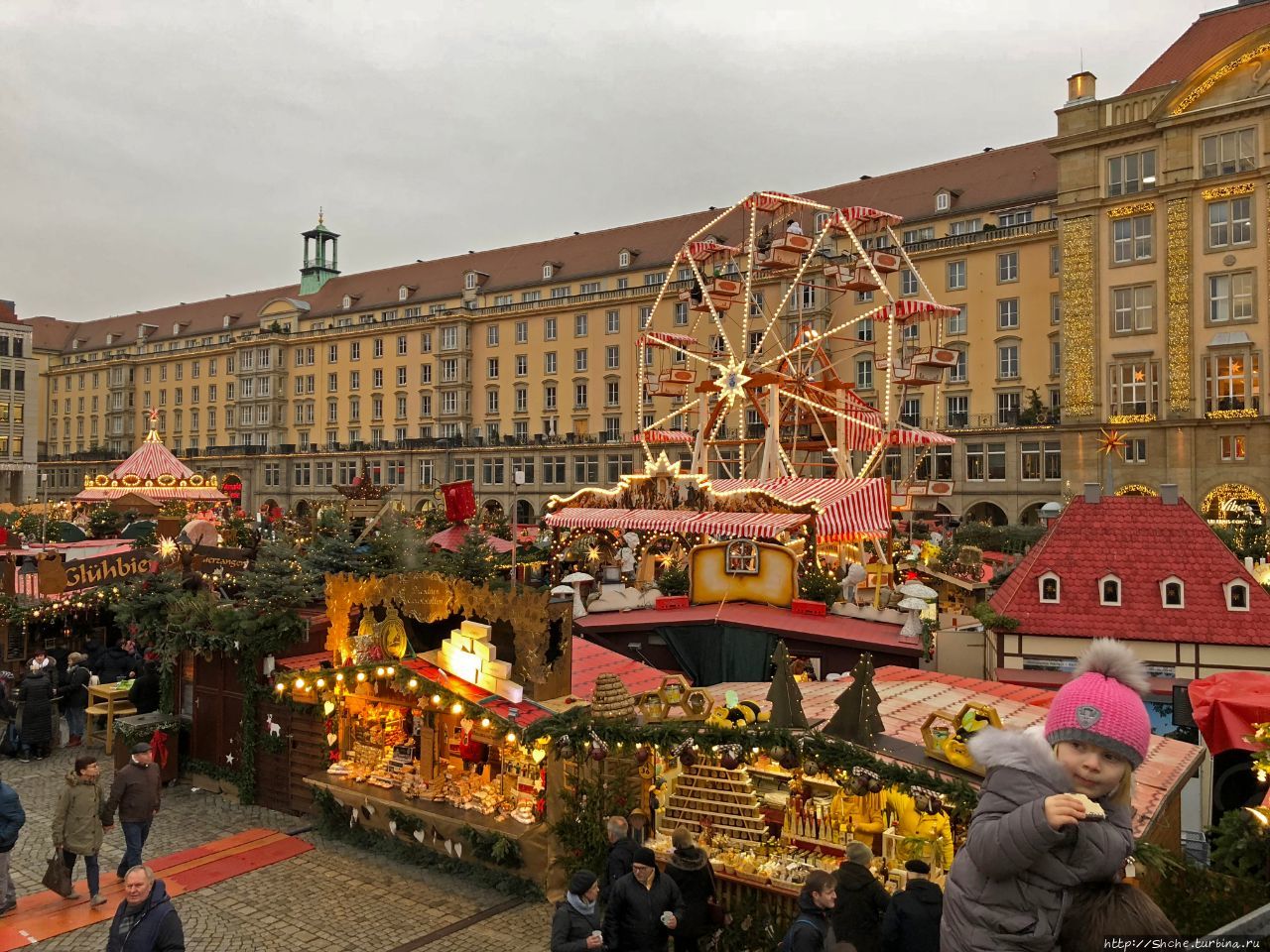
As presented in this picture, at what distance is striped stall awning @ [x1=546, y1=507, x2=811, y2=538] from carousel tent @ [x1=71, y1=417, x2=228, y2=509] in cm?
1995

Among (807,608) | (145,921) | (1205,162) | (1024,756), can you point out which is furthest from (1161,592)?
(1205,162)

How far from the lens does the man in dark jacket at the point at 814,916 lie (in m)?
5.86

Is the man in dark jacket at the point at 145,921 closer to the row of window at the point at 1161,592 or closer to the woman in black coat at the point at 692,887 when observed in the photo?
the woman in black coat at the point at 692,887

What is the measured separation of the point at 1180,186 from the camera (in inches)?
1467

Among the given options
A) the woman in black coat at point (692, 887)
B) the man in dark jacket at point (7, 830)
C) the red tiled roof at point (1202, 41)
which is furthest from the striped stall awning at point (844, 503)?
the red tiled roof at point (1202, 41)

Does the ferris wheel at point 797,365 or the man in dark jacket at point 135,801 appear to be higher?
the ferris wheel at point 797,365

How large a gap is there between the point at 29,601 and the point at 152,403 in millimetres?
77311

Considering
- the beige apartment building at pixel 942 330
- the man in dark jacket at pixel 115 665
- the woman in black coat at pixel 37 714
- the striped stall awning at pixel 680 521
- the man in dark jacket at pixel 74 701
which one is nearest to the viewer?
the woman in black coat at pixel 37 714

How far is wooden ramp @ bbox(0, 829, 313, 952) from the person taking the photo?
8805 mm

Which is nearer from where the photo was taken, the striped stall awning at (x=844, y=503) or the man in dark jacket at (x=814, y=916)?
the man in dark jacket at (x=814, y=916)

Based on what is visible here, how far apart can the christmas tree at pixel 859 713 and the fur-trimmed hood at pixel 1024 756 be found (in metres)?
4.24

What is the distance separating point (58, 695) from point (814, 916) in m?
14.1

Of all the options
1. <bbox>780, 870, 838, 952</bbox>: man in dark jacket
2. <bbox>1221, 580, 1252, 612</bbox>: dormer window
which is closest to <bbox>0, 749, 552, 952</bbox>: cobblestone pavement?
<bbox>780, 870, 838, 952</bbox>: man in dark jacket

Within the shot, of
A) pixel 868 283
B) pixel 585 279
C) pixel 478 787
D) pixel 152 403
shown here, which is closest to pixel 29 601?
pixel 478 787
